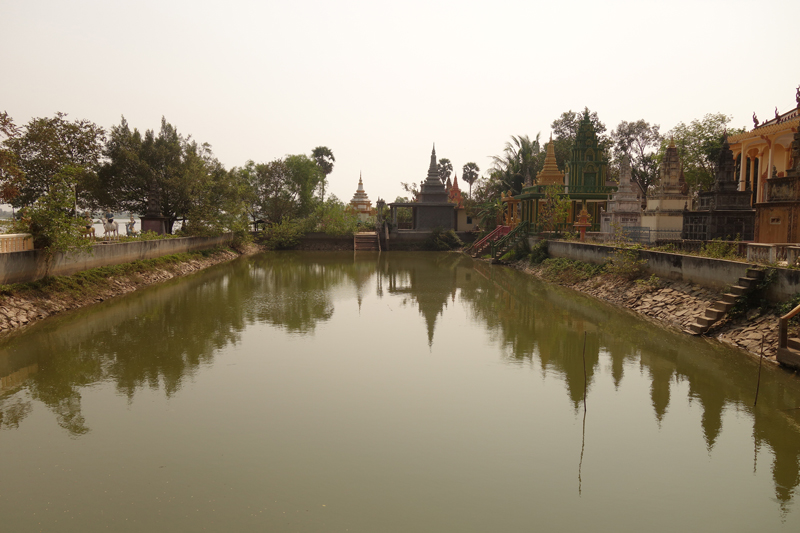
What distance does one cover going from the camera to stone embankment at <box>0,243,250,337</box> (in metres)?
12.7

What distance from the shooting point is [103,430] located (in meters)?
7.16

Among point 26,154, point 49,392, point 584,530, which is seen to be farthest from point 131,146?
point 584,530

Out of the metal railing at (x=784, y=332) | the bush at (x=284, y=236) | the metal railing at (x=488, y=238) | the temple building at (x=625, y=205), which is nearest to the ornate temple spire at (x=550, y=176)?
the metal railing at (x=488, y=238)

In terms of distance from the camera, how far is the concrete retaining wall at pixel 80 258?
13.5 meters

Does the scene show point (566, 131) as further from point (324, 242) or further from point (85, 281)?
point (85, 281)

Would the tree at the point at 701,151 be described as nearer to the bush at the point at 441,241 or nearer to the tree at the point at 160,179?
the bush at the point at 441,241

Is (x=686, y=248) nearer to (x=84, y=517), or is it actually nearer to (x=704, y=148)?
(x=84, y=517)

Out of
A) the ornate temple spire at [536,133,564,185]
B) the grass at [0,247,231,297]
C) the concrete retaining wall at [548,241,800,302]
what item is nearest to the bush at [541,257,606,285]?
the concrete retaining wall at [548,241,800,302]

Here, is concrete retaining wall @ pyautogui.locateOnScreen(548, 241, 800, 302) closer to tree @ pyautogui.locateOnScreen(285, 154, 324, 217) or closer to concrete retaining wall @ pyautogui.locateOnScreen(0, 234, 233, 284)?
concrete retaining wall @ pyautogui.locateOnScreen(0, 234, 233, 284)

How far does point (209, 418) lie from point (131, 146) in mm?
27260

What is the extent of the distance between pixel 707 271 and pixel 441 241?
28511 millimetres

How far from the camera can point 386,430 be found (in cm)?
725

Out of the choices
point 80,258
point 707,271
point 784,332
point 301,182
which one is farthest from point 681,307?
point 301,182

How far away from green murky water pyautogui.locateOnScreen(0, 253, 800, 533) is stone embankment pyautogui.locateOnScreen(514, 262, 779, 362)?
1.78ft
